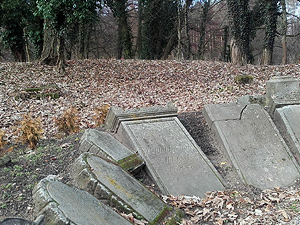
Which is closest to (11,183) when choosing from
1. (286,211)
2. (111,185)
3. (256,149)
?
(111,185)

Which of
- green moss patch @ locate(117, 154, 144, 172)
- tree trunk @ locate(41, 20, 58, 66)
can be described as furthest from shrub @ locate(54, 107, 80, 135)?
tree trunk @ locate(41, 20, 58, 66)

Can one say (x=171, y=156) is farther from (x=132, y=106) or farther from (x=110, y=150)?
(x=132, y=106)

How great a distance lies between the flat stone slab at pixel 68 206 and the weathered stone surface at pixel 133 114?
189 cm

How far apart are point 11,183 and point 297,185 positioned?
3.68m

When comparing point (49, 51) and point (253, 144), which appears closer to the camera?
point (253, 144)

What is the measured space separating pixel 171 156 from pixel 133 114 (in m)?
0.94

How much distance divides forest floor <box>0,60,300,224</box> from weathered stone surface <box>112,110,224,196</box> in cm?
17

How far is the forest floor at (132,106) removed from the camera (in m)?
3.09

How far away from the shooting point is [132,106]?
7.39 metres

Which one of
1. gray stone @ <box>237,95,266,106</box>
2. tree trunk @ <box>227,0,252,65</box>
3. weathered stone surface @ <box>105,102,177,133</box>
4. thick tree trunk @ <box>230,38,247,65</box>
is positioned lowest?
weathered stone surface @ <box>105,102,177,133</box>

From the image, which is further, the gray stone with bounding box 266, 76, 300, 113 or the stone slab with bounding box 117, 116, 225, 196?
the gray stone with bounding box 266, 76, 300, 113

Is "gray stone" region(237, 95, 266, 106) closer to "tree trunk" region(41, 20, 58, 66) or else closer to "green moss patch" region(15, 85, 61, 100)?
"green moss patch" region(15, 85, 61, 100)

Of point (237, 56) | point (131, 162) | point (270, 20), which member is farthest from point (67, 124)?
point (270, 20)

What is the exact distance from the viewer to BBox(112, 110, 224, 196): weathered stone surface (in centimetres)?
363
